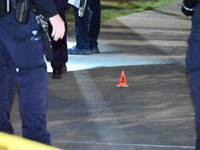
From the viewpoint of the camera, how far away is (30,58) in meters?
4.49

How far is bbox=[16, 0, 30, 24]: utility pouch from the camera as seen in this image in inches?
172

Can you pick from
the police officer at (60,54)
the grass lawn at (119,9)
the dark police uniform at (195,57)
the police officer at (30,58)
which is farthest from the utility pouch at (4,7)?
the grass lawn at (119,9)

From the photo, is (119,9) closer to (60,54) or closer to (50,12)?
(60,54)

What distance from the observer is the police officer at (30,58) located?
14.7ft

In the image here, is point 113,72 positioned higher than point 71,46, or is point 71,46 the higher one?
point 113,72

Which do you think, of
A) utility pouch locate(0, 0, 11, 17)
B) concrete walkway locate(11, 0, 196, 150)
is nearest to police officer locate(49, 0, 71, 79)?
concrete walkway locate(11, 0, 196, 150)

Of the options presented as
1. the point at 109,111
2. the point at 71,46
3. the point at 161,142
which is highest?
the point at 161,142

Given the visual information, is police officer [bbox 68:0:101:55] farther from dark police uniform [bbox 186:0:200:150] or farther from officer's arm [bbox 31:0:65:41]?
dark police uniform [bbox 186:0:200:150]

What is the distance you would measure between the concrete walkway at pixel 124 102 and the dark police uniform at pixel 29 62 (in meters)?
0.70

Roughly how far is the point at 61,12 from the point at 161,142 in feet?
8.59

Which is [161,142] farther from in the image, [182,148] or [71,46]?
[71,46]

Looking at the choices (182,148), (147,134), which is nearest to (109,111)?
(147,134)

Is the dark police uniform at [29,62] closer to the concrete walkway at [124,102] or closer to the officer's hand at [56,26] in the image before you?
the officer's hand at [56,26]

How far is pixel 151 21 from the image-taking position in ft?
Result: 51.5
